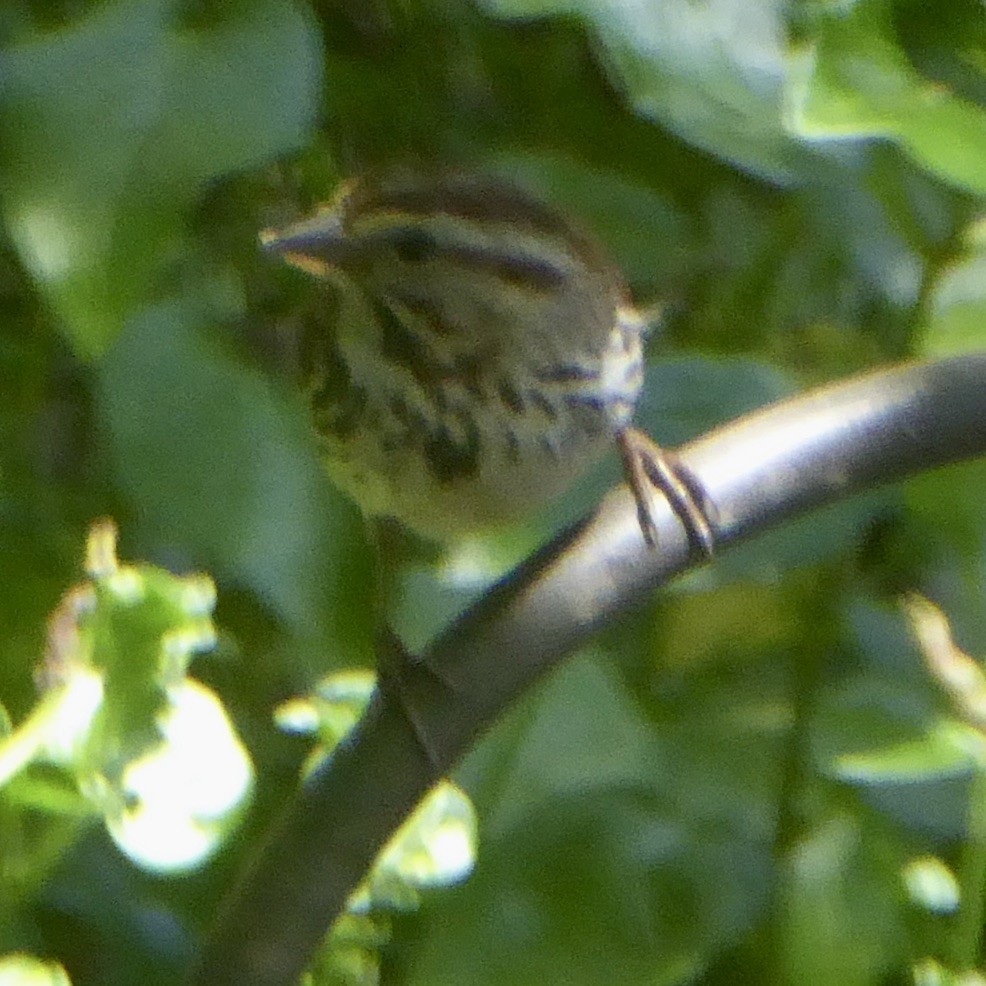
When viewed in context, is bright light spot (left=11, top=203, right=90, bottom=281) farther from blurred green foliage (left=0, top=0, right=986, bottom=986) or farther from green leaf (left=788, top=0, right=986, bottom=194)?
green leaf (left=788, top=0, right=986, bottom=194)

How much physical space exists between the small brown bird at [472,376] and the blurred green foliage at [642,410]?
53 mm

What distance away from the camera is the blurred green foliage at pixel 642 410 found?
661 mm

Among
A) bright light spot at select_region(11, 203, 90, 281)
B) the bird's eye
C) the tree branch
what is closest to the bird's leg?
the tree branch

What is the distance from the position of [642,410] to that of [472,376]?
0.49ft

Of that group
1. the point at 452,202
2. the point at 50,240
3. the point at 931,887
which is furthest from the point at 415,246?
the point at 931,887

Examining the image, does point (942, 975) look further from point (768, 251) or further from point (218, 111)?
point (218, 111)

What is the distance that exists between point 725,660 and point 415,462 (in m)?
0.24

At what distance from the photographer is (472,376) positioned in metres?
0.68

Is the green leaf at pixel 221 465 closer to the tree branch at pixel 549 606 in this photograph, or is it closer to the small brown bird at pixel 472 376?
the small brown bird at pixel 472 376

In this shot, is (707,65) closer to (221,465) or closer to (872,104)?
(872,104)

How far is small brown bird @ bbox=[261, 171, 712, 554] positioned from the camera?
2.13 feet

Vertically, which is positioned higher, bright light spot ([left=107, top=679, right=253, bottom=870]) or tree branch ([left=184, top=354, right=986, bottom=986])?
tree branch ([left=184, top=354, right=986, bottom=986])

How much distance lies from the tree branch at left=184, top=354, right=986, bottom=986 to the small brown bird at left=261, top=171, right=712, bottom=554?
61 mm

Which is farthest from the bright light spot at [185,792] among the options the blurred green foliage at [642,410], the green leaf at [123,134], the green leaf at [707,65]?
the green leaf at [707,65]
